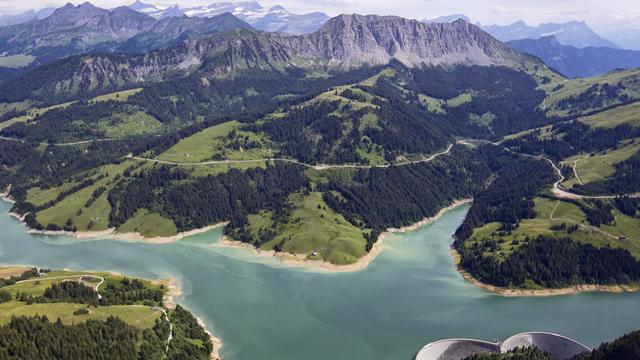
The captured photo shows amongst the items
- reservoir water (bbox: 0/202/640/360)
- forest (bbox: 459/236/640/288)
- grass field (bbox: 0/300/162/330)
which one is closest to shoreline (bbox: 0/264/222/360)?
reservoir water (bbox: 0/202/640/360)

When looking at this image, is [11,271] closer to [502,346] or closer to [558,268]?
[502,346]

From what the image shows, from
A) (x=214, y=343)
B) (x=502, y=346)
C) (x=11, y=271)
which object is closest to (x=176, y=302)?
(x=214, y=343)

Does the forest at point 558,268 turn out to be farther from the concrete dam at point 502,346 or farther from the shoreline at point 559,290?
the concrete dam at point 502,346

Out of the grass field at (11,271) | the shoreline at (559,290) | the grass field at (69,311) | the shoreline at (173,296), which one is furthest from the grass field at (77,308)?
the shoreline at (559,290)

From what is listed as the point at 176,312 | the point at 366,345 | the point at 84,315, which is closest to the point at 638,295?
the point at 366,345

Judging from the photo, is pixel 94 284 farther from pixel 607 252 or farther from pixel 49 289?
pixel 607 252

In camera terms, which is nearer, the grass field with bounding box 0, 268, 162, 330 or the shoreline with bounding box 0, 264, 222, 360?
the grass field with bounding box 0, 268, 162, 330

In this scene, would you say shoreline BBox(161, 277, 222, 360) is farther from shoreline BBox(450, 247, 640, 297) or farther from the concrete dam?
shoreline BBox(450, 247, 640, 297)
